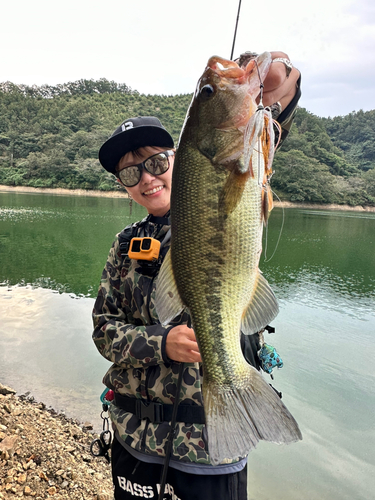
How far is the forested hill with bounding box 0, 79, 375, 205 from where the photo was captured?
46219 mm

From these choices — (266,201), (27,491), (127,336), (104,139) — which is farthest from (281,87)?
(104,139)

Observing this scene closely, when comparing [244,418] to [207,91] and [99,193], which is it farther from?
[99,193]

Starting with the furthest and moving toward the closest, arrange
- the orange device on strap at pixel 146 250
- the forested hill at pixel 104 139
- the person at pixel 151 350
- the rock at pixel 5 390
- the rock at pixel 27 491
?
1. the forested hill at pixel 104 139
2. the rock at pixel 5 390
3. the rock at pixel 27 491
4. the orange device on strap at pixel 146 250
5. the person at pixel 151 350

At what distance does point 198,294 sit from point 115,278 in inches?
28.3

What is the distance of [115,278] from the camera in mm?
1795

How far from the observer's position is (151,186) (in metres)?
1.80

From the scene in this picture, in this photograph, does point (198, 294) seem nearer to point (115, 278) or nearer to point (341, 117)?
point (115, 278)

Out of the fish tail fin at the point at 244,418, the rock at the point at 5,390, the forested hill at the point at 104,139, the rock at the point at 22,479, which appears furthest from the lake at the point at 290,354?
the forested hill at the point at 104,139

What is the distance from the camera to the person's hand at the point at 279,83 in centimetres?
141

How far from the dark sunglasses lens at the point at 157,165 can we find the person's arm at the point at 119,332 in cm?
43

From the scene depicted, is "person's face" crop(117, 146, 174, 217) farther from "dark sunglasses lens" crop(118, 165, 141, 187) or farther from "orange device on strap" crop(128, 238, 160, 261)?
"orange device on strap" crop(128, 238, 160, 261)

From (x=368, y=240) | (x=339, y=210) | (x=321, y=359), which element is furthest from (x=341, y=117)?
(x=321, y=359)

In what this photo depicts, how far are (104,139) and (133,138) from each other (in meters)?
61.7

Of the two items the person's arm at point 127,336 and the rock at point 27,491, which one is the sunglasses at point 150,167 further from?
the rock at point 27,491
